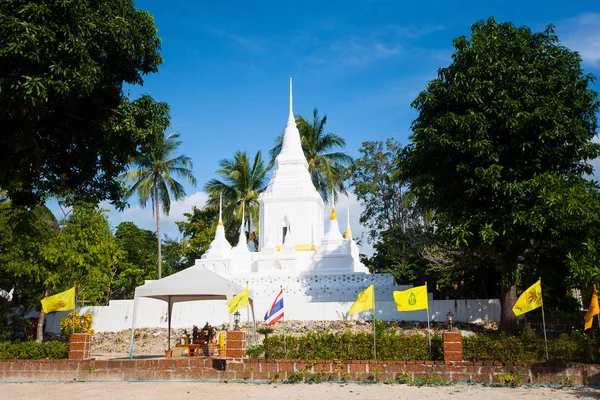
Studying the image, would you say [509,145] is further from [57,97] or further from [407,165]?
[57,97]

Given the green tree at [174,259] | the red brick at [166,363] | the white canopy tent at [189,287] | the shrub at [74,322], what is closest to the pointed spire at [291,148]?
the green tree at [174,259]

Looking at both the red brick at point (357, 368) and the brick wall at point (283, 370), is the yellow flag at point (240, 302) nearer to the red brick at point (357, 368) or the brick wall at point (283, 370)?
the brick wall at point (283, 370)

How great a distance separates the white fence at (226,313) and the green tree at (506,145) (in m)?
2.64

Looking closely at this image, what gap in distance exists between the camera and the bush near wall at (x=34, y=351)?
12641 mm

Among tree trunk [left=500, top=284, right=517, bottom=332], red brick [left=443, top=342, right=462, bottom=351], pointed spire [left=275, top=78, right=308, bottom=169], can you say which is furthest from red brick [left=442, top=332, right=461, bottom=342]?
pointed spire [left=275, top=78, right=308, bottom=169]

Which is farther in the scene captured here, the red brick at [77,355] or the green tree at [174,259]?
the green tree at [174,259]

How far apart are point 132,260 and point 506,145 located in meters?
28.9

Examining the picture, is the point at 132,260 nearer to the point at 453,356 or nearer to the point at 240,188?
the point at 240,188

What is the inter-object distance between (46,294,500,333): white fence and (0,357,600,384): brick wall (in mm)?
8713

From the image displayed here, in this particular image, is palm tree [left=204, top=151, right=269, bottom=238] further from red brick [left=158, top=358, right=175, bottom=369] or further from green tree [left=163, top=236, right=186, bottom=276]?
red brick [left=158, top=358, right=175, bottom=369]

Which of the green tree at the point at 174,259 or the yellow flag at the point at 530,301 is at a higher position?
the green tree at the point at 174,259

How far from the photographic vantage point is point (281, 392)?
32.6 feet

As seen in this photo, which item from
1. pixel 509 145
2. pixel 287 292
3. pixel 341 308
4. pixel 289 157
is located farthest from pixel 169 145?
pixel 509 145

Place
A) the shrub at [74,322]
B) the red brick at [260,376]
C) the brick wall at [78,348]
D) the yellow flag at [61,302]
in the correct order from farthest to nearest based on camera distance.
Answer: the shrub at [74,322] → the yellow flag at [61,302] → the brick wall at [78,348] → the red brick at [260,376]
